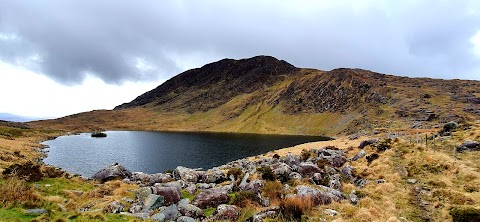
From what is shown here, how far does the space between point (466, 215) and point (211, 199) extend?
13.5 meters

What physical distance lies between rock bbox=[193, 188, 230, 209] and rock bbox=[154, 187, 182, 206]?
1.19m

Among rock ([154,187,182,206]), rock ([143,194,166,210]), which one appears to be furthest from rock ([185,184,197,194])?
rock ([143,194,166,210])

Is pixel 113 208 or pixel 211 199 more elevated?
pixel 211 199

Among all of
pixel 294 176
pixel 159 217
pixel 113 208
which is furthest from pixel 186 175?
pixel 159 217

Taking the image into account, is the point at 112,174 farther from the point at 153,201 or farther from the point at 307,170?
the point at 307,170

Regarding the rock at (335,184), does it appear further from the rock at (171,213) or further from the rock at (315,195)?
the rock at (171,213)

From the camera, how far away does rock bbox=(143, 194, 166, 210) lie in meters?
16.4

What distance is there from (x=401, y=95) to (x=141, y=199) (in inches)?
7649

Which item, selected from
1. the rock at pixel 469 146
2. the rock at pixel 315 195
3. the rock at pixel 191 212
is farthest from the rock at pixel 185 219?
the rock at pixel 469 146

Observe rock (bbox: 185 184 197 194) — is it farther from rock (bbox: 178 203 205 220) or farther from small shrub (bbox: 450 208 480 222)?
small shrub (bbox: 450 208 480 222)

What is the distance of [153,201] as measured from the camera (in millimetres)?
16672

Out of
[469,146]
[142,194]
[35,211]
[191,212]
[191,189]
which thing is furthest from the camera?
[469,146]

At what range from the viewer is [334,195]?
A: 60.2 feet

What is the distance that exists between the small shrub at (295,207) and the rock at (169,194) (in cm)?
654
